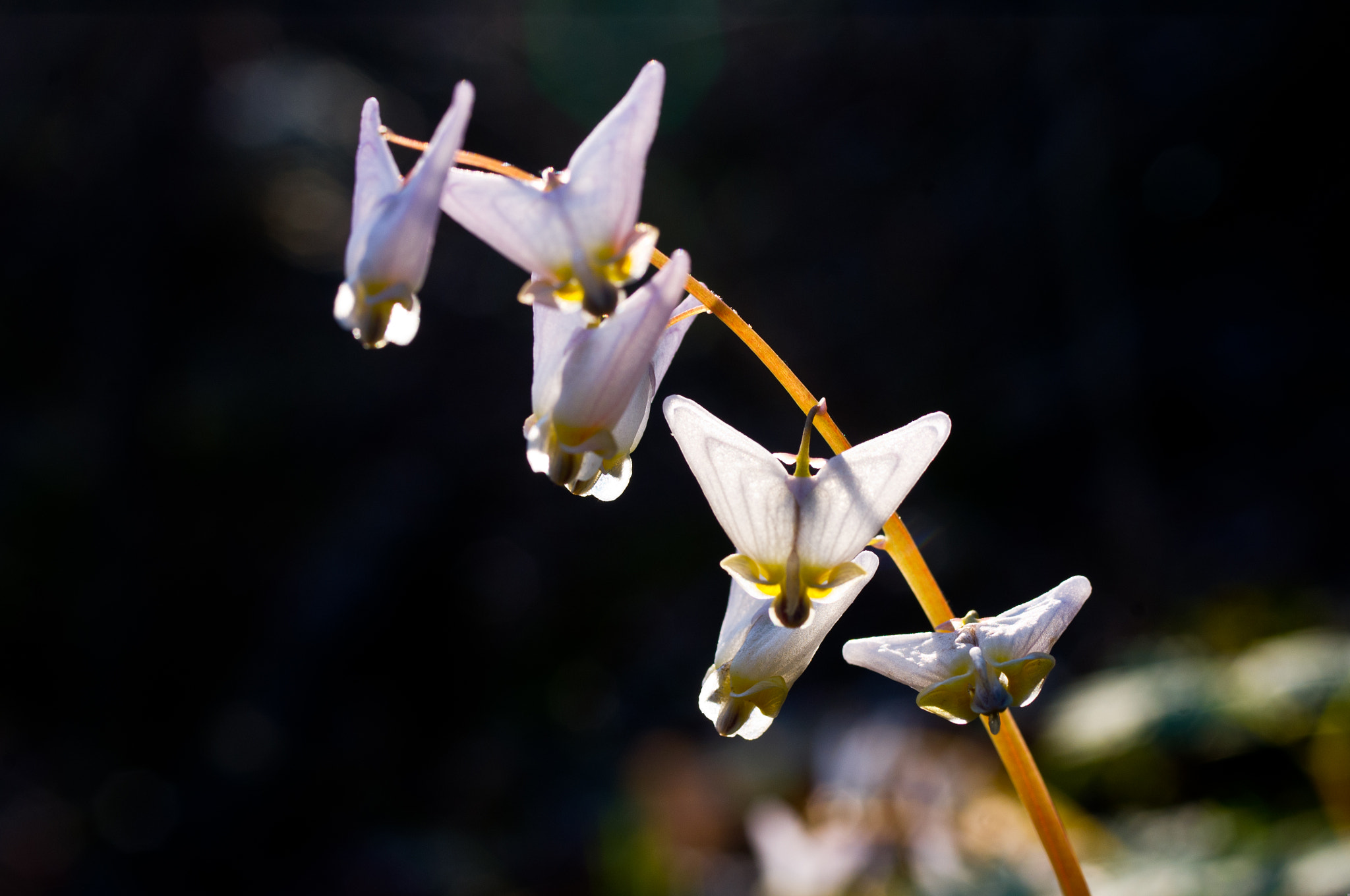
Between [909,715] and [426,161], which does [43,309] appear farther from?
[426,161]

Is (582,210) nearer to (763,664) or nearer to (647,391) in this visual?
(647,391)

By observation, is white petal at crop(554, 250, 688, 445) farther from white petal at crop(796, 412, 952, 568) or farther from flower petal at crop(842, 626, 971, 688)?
flower petal at crop(842, 626, 971, 688)

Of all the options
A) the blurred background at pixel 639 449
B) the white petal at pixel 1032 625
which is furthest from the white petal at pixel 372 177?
the blurred background at pixel 639 449

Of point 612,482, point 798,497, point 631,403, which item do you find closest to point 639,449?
point 612,482

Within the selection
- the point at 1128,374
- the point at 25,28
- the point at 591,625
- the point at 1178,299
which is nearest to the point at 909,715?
the point at 591,625

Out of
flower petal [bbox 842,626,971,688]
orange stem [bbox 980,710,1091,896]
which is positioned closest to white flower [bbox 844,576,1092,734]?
flower petal [bbox 842,626,971,688]

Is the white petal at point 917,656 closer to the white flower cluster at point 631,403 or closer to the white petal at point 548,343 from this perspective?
the white flower cluster at point 631,403
